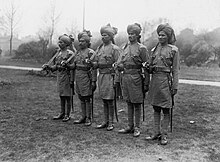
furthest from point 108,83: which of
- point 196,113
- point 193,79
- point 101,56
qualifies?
point 193,79

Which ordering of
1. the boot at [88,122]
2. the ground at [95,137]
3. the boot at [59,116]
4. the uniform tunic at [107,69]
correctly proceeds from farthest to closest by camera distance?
the boot at [59,116] < the boot at [88,122] < the uniform tunic at [107,69] < the ground at [95,137]

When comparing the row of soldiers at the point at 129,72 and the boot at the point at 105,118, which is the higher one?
the row of soldiers at the point at 129,72

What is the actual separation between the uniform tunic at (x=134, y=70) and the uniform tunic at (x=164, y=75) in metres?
0.27

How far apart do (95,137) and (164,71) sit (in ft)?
5.78

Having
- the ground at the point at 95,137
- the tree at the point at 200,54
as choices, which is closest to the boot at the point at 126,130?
the ground at the point at 95,137

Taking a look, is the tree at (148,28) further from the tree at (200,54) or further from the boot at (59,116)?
the boot at (59,116)

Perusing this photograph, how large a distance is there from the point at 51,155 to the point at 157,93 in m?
2.11

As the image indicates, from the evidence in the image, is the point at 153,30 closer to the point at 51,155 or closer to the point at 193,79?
the point at 193,79

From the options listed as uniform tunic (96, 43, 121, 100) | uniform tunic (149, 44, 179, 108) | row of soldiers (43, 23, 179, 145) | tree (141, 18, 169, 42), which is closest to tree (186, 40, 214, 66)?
tree (141, 18, 169, 42)

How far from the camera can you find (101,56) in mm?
5809

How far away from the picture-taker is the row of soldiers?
16.6ft

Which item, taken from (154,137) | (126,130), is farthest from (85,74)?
(154,137)

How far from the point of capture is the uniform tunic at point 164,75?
16.3 ft

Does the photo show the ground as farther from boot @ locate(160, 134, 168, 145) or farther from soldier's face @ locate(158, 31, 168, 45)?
soldier's face @ locate(158, 31, 168, 45)
